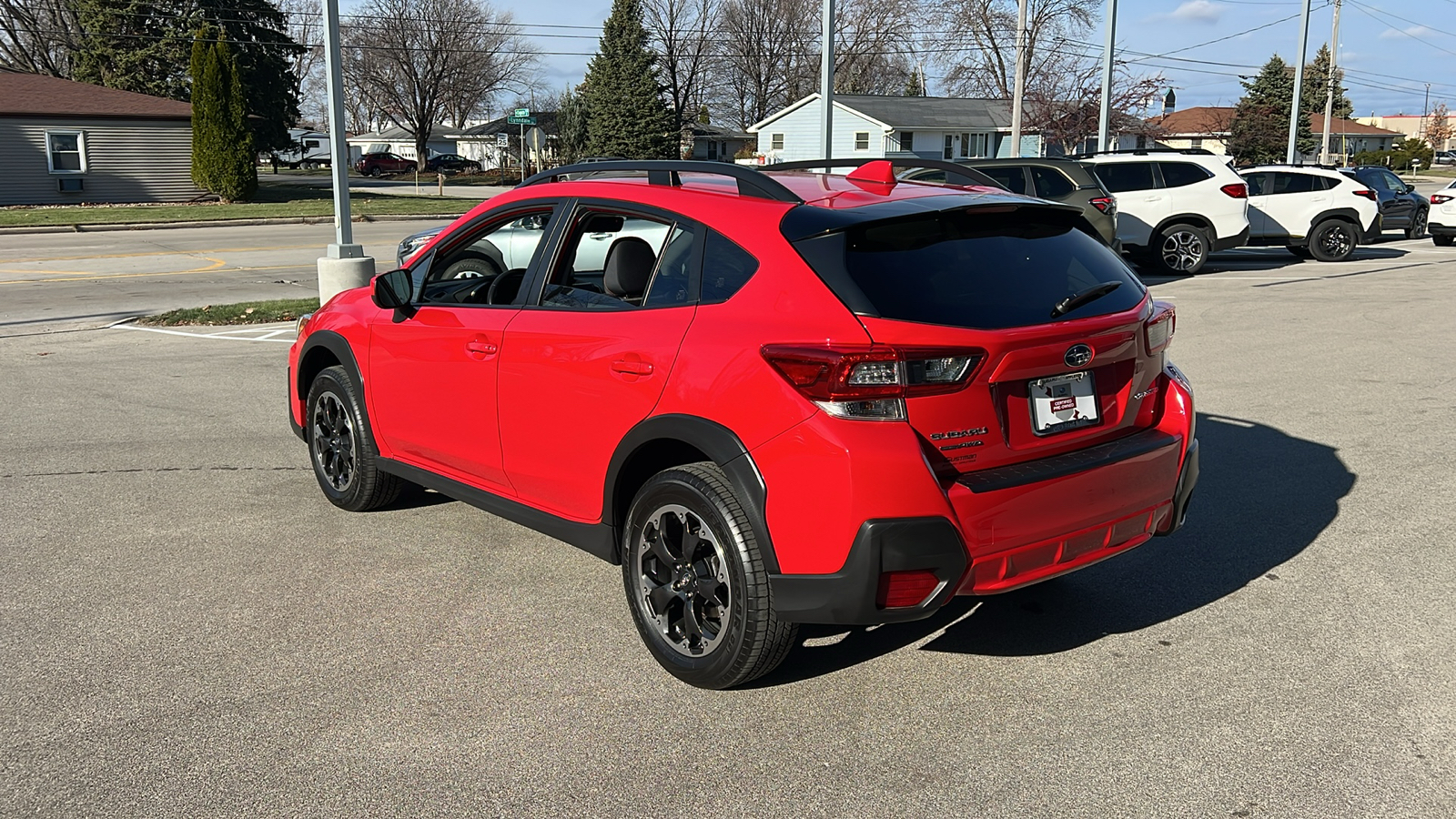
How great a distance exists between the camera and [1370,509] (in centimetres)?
582

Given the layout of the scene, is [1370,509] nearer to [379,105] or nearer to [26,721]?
[26,721]

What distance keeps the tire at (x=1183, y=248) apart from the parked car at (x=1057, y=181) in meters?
1.61

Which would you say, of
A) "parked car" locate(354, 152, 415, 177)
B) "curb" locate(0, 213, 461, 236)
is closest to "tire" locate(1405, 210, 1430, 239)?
"curb" locate(0, 213, 461, 236)

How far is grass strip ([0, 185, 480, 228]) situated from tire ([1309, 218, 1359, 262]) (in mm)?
23174

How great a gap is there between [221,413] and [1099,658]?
6.47m

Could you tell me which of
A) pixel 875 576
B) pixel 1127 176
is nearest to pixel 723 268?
pixel 875 576

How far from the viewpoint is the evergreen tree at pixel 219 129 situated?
36.9 metres

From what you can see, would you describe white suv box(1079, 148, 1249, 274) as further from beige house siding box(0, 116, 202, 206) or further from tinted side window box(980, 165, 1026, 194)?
beige house siding box(0, 116, 202, 206)

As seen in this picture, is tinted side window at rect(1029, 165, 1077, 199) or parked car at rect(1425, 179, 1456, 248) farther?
parked car at rect(1425, 179, 1456, 248)

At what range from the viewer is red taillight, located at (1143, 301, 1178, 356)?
4168 millimetres

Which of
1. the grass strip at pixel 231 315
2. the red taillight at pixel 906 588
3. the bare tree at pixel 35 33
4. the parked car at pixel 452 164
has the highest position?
the bare tree at pixel 35 33

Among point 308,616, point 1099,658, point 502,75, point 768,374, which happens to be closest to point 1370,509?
point 1099,658

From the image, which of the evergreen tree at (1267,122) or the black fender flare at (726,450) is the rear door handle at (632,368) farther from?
the evergreen tree at (1267,122)

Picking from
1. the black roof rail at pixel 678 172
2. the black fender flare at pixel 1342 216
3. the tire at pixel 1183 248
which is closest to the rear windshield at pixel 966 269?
the black roof rail at pixel 678 172
